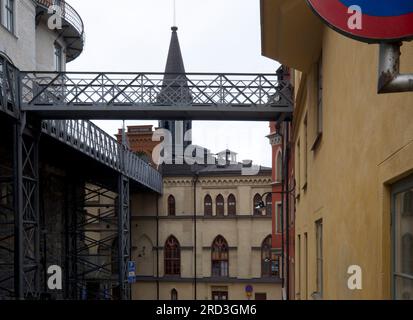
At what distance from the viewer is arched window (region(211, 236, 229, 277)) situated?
1617 inches

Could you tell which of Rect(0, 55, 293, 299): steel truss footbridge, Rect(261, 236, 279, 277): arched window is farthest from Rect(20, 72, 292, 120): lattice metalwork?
Rect(261, 236, 279, 277): arched window

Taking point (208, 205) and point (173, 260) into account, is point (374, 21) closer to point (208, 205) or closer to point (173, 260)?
point (208, 205)

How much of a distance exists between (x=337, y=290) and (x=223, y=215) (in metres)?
35.0

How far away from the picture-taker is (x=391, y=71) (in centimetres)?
242

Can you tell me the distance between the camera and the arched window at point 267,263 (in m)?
40.0

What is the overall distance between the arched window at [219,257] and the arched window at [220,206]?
71.3 inches

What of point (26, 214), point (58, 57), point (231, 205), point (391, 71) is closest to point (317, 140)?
point (391, 71)

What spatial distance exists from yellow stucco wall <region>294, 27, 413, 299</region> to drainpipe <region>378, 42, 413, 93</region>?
2.82 ft

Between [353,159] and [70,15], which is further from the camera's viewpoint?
[70,15]

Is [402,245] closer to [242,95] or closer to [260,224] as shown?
[242,95]

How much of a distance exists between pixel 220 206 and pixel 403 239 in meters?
37.9

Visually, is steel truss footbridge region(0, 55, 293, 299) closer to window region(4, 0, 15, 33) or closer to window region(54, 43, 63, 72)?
window region(4, 0, 15, 33)

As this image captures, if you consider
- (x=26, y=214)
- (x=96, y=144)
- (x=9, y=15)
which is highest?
(x=9, y=15)

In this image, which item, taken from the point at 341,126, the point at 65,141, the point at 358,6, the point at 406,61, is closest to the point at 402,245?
the point at 406,61
